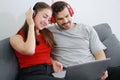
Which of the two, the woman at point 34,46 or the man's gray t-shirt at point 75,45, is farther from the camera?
the man's gray t-shirt at point 75,45

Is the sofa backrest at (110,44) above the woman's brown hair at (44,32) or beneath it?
beneath

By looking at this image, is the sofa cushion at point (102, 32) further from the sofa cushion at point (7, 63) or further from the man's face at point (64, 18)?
the sofa cushion at point (7, 63)

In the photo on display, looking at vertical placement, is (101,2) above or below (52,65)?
above

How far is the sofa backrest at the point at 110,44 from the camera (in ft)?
6.53

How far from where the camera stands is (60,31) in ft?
6.41

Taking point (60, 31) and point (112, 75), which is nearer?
point (112, 75)

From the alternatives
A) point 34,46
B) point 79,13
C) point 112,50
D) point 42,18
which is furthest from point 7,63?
point 79,13

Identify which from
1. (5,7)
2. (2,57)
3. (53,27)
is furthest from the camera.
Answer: (53,27)

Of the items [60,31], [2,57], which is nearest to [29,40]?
[2,57]

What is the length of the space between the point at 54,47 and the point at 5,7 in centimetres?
50

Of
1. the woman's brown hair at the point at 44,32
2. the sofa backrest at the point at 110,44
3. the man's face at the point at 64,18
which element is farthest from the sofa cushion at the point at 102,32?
the woman's brown hair at the point at 44,32

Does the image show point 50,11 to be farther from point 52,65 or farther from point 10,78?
point 10,78

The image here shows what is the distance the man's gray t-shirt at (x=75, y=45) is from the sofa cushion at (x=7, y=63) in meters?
0.40

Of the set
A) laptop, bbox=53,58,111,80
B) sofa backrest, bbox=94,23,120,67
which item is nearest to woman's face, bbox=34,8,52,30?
laptop, bbox=53,58,111,80
